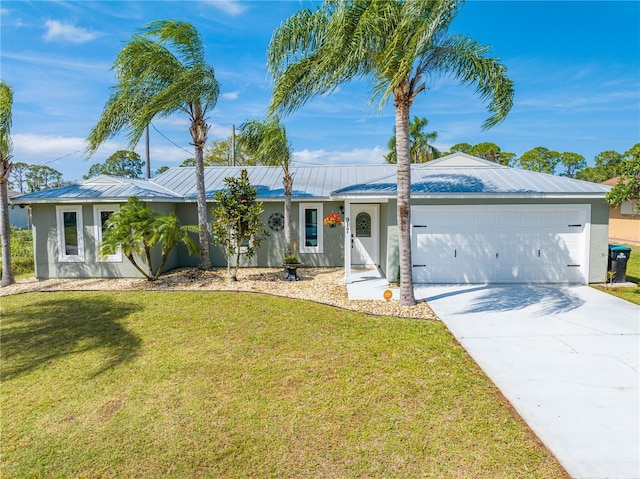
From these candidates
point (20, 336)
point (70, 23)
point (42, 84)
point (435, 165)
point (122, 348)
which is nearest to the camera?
point (122, 348)

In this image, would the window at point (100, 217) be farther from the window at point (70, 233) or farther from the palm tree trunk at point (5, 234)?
the palm tree trunk at point (5, 234)

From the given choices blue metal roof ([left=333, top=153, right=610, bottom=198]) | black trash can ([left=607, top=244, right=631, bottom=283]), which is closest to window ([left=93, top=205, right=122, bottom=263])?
blue metal roof ([left=333, top=153, right=610, bottom=198])

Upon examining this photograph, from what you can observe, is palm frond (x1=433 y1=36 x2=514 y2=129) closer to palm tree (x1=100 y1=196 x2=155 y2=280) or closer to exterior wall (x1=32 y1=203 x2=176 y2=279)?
palm tree (x1=100 y1=196 x2=155 y2=280)

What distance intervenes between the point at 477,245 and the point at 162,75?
10439 mm

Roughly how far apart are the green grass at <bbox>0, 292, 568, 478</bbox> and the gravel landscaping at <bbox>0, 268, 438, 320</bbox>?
1.56 m

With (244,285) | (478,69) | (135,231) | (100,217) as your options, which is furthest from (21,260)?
(478,69)

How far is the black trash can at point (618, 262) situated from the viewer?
9977 mm

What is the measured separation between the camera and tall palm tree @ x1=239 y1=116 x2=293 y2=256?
11828mm

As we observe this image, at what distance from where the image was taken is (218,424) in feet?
12.7

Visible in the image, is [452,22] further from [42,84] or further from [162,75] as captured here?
[42,84]

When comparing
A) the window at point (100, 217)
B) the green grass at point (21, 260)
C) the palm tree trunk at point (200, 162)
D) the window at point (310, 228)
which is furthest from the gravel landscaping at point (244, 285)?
the green grass at point (21, 260)

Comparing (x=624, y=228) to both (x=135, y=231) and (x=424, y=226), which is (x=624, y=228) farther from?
(x=135, y=231)

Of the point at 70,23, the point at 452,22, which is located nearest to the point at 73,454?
the point at 452,22

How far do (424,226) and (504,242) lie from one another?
2315 mm
